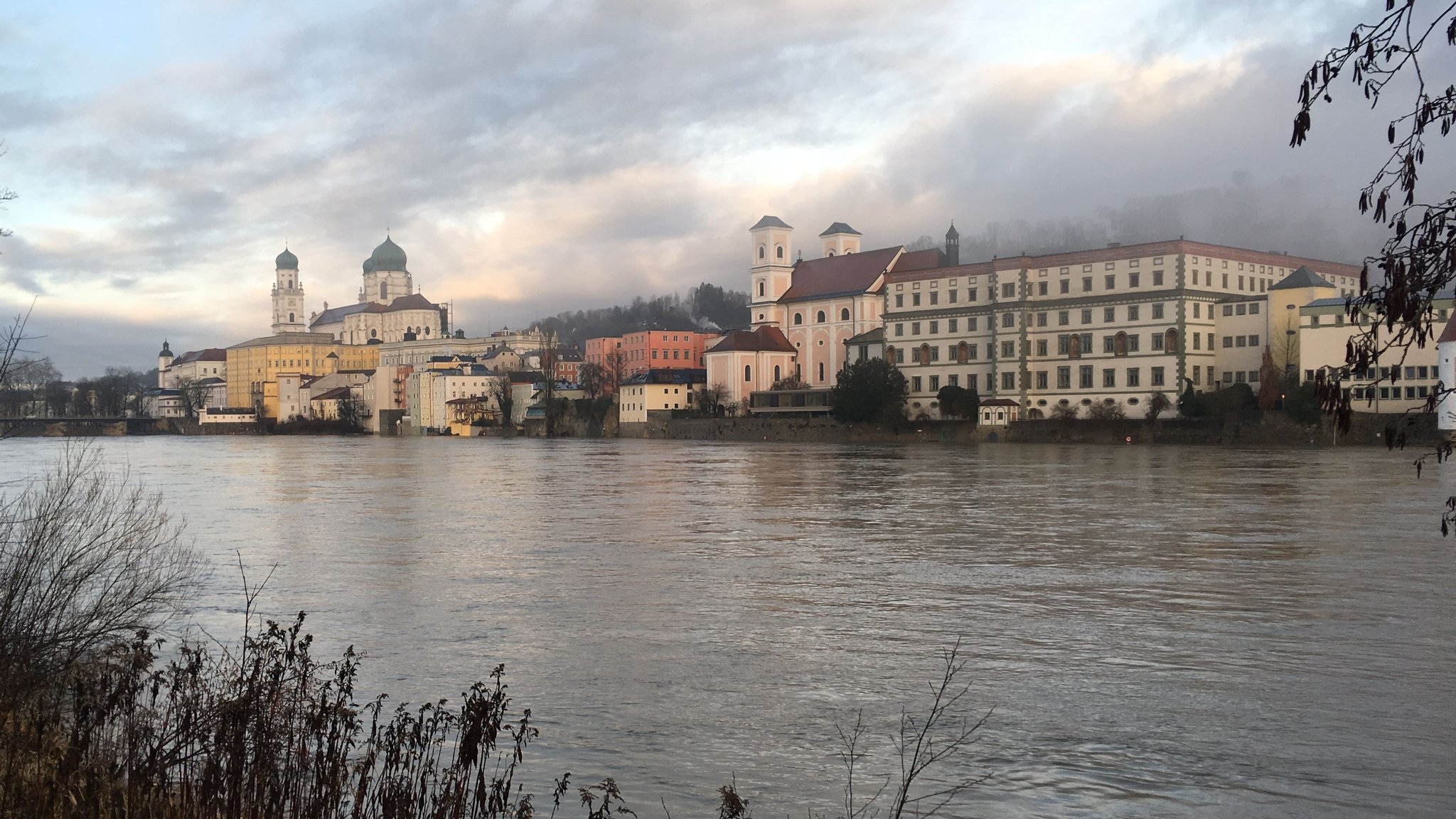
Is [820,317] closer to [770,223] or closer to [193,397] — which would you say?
[770,223]

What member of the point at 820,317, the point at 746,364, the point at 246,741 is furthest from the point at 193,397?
the point at 246,741

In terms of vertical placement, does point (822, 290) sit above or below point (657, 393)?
above

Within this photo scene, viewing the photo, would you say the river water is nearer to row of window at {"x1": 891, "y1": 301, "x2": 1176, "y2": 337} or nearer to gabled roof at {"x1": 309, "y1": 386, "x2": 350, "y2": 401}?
row of window at {"x1": 891, "y1": 301, "x2": 1176, "y2": 337}

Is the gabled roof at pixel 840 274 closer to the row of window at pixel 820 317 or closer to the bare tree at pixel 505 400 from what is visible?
the row of window at pixel 820 317

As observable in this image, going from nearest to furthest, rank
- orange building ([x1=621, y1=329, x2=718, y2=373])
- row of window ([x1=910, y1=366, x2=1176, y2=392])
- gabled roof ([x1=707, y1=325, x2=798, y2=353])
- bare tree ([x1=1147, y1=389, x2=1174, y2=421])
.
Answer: bare tree ([x1=1147, y1=389, x2=1174, y2=421]) → row of window ([x1=910, y1=366, x2=1176, y2=392]) → gabled roof ([x1=707, y1=325, x2=798, y2=353]) → orange building ([x1=621, y1=329, x2=718, y2=373])

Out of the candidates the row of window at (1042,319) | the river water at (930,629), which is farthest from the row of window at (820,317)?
the river water at (930,629)

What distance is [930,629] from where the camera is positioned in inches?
521

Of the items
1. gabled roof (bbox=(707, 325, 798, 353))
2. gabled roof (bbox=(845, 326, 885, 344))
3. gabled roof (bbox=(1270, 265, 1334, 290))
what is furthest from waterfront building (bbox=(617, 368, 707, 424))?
gabled roof (bbox=(1270, 265, 1334, 290))

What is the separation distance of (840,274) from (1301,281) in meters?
47.3

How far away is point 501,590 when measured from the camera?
640 inches

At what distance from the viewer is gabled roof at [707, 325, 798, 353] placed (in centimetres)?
11125

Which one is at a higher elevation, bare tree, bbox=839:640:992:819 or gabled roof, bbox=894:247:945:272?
gabled roof, bbox=894:247:945:272

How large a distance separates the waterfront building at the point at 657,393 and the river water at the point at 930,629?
3265 inches

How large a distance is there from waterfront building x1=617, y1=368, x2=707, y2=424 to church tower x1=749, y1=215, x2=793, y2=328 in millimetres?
8281
